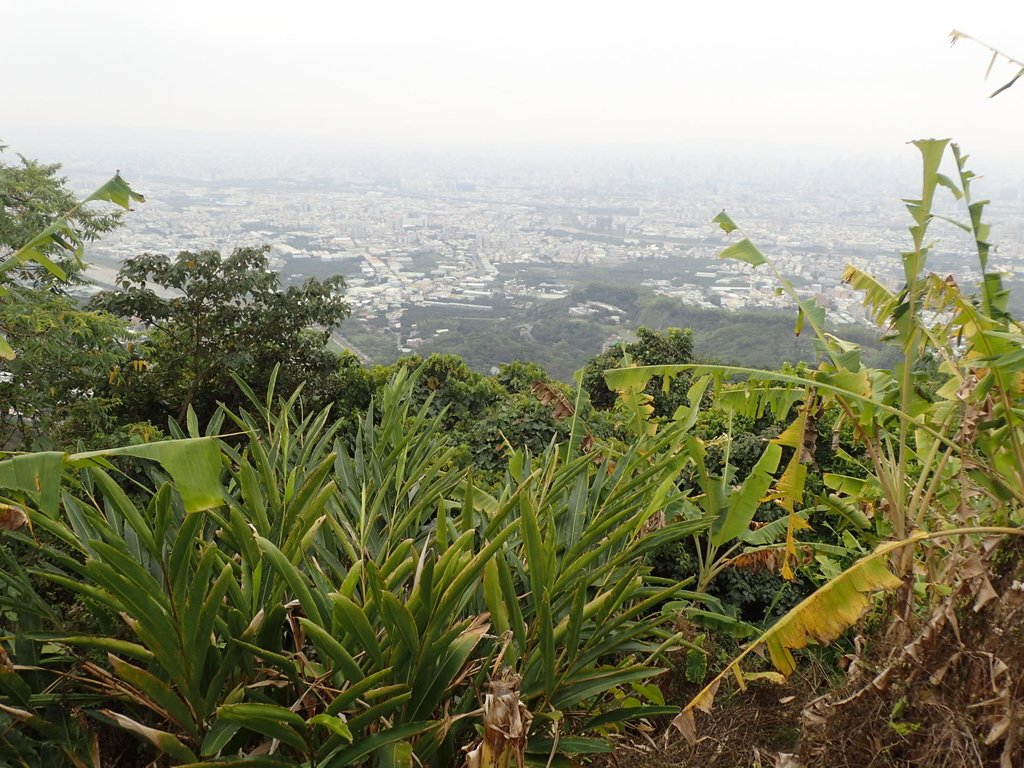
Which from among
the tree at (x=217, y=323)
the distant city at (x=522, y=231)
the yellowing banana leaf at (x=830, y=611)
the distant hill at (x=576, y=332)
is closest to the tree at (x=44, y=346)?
the tree at (x=217, y=323)

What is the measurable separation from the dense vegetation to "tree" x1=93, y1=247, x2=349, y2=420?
2061 millimetres

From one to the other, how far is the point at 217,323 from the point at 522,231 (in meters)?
44.5

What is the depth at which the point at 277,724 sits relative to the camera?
157 cm

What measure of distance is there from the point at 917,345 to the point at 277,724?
3014 millimetres

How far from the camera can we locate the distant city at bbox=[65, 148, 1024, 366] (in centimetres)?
2514

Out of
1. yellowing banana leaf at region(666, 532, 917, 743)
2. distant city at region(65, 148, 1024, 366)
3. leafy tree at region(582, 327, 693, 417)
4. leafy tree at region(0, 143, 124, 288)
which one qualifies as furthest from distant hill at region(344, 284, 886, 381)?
yellowing banana leaf at region(666, 532, 917, 743)

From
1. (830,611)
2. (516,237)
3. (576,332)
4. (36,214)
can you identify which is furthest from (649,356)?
(516,237)

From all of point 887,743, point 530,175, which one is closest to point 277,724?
point 887,743

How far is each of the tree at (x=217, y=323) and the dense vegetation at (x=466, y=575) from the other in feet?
6.76

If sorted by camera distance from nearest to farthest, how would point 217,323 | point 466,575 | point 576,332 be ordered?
point 466,575 → point 217,323 → point 576,332

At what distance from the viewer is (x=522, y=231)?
4969 centimetres

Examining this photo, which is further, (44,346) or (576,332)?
(576,332)

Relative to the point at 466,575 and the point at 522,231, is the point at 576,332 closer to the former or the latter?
the point at 466,575

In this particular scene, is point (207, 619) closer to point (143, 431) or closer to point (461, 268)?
point (143, 431)
